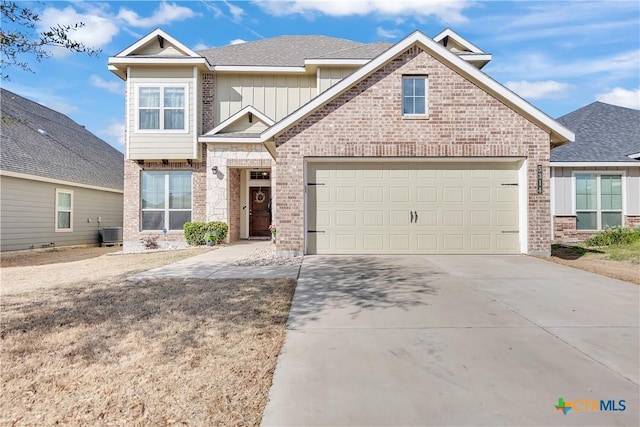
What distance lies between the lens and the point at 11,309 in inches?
197

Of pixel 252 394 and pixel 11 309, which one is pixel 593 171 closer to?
pixel 252 394

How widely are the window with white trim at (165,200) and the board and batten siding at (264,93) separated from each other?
2771 millimetres

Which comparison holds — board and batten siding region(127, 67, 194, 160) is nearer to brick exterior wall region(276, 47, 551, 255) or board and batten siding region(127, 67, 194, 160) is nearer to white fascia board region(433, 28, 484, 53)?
brick exterior wall region(276, 47, 551, 255)

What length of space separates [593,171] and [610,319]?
11.0 metres

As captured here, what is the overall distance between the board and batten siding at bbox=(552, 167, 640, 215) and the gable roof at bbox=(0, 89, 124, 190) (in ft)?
61.2

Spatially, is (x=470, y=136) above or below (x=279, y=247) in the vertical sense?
above

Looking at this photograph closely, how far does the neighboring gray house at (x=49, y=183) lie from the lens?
506 inches

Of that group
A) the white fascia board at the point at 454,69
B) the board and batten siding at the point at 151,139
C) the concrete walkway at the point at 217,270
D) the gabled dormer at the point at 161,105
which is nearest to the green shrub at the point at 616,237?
the white fascia board at the point at 454,69

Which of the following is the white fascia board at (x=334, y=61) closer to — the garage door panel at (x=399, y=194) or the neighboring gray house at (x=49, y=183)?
the garage door panel at (x=399, y=194)

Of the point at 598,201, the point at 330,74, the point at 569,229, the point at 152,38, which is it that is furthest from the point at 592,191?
the point at 152,38

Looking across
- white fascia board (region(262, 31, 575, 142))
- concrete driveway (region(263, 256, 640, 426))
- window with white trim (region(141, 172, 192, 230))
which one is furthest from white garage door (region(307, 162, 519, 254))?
window with white trim (region(141, 172, 192, 230))

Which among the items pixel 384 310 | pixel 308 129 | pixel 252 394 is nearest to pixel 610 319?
pixel 384 310

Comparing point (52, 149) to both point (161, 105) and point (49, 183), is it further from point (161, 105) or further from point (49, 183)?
point (161, 105)

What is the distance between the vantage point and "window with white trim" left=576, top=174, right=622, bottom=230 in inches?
513
